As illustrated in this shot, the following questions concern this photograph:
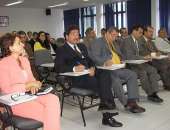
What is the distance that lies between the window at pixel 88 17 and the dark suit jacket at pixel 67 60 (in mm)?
11358

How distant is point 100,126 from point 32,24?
1385 centimetres

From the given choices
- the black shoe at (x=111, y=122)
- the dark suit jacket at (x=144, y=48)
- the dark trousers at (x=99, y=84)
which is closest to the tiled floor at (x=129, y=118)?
the black shoe at (x=111, y=122)

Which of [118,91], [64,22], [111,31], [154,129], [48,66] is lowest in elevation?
[154,129]

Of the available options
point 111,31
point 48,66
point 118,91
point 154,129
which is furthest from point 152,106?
point 48,66

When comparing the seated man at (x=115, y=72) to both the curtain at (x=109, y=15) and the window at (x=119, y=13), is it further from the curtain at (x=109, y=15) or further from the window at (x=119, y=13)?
the curtain at (x=109, y=15)

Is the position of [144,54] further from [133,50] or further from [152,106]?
[152,106]

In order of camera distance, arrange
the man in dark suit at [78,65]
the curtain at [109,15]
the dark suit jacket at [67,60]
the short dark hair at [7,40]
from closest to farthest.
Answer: the short dark hair at [7,40]
the man in dark suit at [78,65]
the dark suit jacket at [67,60]
the curtain at [109,15]

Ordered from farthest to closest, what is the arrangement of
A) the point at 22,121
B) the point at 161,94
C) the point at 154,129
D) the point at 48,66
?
the point at 161,94 < the point at 48,66 < the point at 154,129 < the point at 22,121

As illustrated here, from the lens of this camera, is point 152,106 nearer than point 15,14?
Yes

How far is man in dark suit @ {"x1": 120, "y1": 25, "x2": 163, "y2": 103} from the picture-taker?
170 inches

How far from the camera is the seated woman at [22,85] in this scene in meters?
2.35

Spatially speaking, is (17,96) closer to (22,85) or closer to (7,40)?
(22,85)

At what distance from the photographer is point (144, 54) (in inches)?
187

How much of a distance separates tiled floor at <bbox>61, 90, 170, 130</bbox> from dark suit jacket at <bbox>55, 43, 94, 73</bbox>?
0.65 meters
